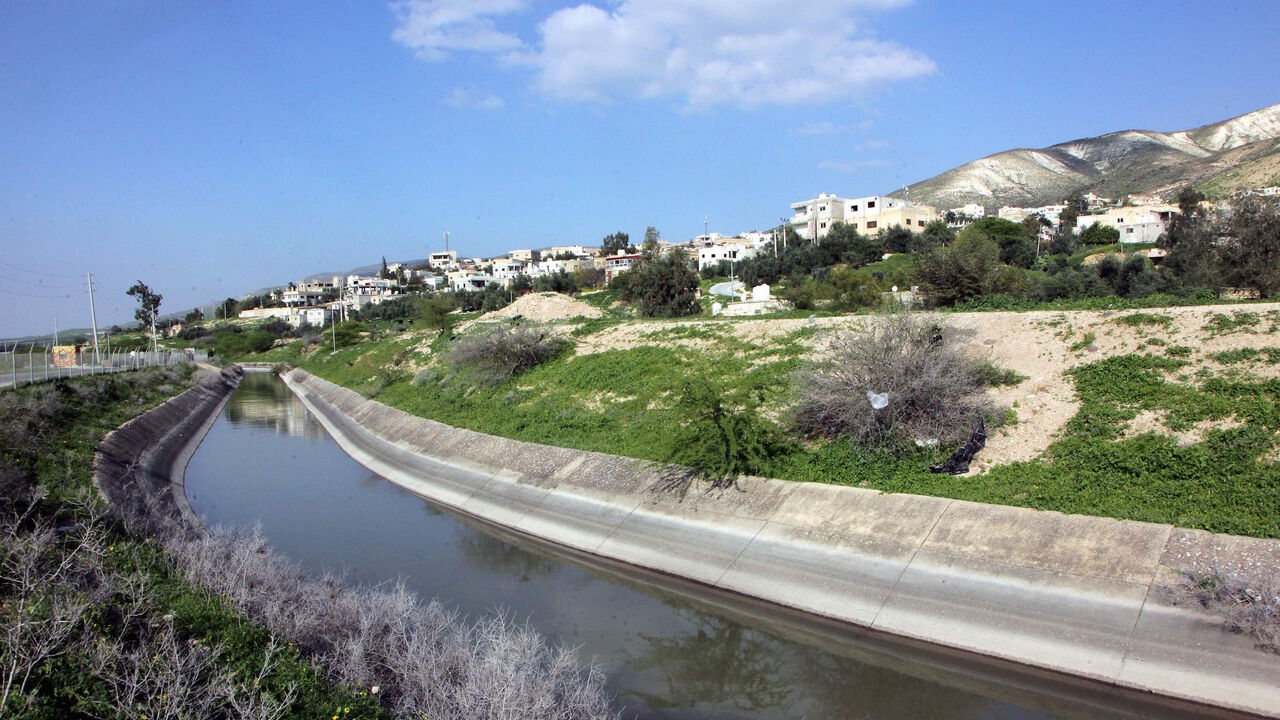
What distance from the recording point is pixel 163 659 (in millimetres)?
7852

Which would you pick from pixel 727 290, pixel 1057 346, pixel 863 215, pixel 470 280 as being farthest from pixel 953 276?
Answer: pixel 470 280

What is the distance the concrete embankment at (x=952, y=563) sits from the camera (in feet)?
33.4

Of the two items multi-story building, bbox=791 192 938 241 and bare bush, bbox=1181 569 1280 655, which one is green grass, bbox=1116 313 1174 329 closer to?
bare bush, bbox=1181 569 1280 655

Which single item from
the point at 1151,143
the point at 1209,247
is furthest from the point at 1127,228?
the point at 1151,143

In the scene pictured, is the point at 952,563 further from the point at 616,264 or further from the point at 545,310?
the point at 616,264

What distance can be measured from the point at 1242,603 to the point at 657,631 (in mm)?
A: 8398

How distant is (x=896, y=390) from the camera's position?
16.6 m

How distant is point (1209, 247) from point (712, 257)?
83072mm

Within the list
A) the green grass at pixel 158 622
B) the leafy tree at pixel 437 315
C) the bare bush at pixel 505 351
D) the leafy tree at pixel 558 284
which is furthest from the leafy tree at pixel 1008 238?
the green grass at pixel 158 622

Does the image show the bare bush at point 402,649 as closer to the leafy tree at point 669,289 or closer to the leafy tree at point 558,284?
the leafy tree at point 669,289

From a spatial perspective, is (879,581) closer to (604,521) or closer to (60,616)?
(604,521)

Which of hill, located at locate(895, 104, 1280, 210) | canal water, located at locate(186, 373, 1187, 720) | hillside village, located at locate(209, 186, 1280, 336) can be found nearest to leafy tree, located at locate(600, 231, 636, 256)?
hillside village, located at locate(209, 186, 1280, 336)

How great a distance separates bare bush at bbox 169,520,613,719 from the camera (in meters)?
7.91

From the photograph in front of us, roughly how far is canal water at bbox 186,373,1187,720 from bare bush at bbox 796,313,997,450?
205 inches
